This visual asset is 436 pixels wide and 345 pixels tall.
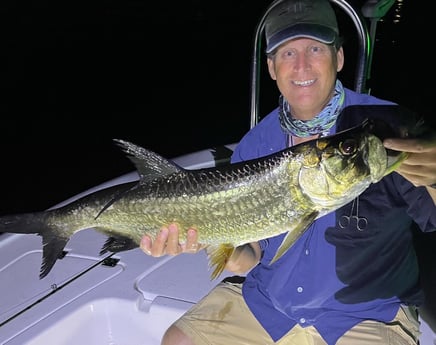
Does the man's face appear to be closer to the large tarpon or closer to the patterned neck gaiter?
the patterned neck gaiter

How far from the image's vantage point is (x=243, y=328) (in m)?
2.76

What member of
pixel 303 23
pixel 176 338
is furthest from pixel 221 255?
pixel 303 23

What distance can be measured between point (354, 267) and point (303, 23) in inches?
51.4

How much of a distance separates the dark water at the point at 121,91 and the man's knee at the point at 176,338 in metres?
5.22

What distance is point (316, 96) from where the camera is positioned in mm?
2621

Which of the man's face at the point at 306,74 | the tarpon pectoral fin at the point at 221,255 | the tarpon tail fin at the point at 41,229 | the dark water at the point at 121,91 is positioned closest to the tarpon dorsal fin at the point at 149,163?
the tarpon pectoral fin at the point at 221,255

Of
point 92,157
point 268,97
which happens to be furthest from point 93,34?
point 92,157

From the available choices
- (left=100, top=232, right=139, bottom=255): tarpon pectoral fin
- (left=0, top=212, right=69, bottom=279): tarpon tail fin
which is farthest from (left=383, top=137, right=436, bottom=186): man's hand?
(left=0, top=212, right=69, bottom=279): tarpon tail fin

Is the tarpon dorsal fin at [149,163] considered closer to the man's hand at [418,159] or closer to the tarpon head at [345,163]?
the tarpon head at [345,163]

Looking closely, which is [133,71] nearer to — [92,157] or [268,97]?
[268,97]

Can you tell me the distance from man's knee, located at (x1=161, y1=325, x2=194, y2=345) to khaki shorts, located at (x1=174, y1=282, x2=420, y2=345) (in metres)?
0.02

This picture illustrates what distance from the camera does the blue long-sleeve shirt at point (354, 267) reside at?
247cm

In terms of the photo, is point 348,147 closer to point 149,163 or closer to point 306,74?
point 306,74

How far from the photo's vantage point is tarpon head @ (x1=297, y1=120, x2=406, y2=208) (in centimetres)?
212
